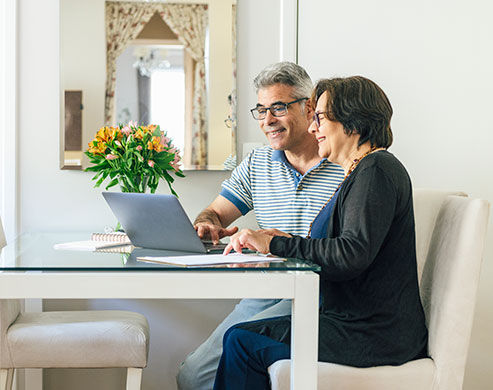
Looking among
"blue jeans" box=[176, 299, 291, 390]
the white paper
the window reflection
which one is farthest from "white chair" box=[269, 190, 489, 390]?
the window reflection

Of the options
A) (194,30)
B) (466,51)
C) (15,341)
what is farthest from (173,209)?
(466,51)

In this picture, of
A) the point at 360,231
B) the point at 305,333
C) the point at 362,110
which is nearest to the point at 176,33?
the point at 362,110

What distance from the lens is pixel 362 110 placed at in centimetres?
168

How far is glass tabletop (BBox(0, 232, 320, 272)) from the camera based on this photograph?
1438 mm

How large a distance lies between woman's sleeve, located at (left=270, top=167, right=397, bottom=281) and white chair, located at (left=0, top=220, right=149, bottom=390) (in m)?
0.71

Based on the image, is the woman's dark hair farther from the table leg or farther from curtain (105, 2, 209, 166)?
curtain (105, 2, 209, 166)

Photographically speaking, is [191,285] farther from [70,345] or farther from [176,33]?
[176,33]

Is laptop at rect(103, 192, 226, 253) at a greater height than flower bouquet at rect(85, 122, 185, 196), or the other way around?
flower bouquet at rect(85, 122, 185, 196)

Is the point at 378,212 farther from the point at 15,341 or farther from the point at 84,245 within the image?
the point at 15,341

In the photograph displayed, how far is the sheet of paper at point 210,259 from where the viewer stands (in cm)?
148

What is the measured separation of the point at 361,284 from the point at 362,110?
0.45 m

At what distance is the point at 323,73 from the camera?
2748mm

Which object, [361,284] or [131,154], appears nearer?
[361,284]

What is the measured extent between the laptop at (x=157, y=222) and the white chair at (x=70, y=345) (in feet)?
1.11
